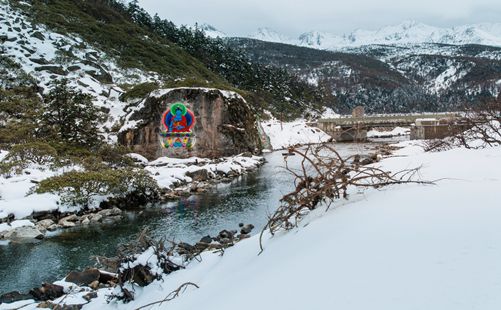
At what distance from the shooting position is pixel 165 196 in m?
17.3

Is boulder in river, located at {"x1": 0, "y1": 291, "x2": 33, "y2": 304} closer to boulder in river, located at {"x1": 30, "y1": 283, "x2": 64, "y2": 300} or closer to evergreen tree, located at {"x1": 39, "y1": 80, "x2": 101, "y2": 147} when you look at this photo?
boulder in river, located at {"x1": 30, "y1": 283, "x2": 64, "y2": 300}

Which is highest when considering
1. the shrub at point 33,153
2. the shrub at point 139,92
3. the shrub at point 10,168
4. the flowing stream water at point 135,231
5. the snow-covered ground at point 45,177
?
the shrub at point 139,92

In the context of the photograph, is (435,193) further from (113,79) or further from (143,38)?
(143,38)

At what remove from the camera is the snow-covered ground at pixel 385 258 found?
2.06m

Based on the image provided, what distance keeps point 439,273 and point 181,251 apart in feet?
18.7

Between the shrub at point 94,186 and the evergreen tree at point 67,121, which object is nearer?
the shrub at point 94,186

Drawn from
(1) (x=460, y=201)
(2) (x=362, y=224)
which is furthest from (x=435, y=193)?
(2) (x=362, y=224)

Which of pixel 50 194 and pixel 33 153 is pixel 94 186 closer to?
pixel 50 194

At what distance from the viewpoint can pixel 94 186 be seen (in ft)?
50.6

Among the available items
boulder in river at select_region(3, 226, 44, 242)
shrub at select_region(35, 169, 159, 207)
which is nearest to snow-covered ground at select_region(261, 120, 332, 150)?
shrub at select_region(35, 169, 159, 207)

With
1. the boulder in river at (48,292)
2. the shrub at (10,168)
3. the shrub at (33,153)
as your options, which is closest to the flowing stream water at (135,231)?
the boulder in river at (48,292)

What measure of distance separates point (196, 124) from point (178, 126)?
1.32 meters

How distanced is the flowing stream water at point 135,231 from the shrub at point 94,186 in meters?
1.61

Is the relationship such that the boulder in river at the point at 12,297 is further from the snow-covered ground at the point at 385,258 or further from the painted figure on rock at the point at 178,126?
the painted figure on rock at the point at 178,126
